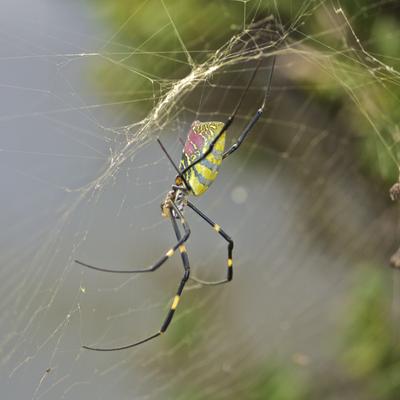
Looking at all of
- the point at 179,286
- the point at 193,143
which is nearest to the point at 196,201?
the point at 179,286

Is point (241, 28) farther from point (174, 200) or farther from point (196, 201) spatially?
point (196, 201)

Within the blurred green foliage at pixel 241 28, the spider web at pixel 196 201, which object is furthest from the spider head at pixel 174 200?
the blurred green foliage at pixel 241 28

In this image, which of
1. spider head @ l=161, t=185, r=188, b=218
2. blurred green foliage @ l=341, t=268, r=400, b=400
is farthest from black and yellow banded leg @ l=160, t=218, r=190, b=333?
blurred green foliage @ l=341, t=268, r=400, b=400

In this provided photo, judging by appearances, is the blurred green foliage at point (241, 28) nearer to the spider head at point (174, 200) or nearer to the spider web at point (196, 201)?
the spider web at point (196, 201)

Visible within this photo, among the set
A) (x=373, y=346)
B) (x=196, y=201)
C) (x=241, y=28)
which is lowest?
(x=373, y=346)

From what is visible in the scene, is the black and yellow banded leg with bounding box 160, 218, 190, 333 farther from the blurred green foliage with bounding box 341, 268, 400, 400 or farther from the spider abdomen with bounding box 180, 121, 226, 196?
the blurred green foliage with bounding box 341, 268, 400, 400

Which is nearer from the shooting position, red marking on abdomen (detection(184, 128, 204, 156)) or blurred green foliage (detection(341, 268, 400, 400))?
red marking on abdomen (detection(184, 128, 204, 156))
